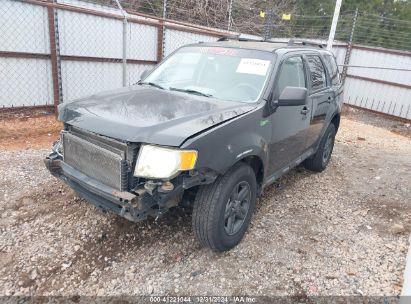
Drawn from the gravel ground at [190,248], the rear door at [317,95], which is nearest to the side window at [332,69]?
the rear door at [317,95]

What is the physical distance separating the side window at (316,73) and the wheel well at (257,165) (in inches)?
64.5

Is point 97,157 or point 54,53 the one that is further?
point 54,53

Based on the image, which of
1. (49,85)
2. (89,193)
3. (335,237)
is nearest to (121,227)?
(89,193)

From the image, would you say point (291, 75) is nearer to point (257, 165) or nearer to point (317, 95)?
point (317, 95)

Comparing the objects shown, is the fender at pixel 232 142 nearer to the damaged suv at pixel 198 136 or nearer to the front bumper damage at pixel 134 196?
the damaged suv at pixel 198 136

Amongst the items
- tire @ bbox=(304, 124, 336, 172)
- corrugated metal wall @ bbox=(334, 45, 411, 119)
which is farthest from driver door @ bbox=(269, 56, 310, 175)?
corrugated metal wall @ bbox=(334, 45, 411, 119)

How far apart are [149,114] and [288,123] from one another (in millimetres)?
1693

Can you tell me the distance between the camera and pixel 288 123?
3.88m

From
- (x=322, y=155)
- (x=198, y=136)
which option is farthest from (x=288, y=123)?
(x=322, y=155)

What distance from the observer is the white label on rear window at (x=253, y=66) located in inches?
145

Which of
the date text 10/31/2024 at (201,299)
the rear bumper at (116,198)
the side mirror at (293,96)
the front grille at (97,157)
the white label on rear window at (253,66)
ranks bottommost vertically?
the date text 10/31/2024 at (201,299)

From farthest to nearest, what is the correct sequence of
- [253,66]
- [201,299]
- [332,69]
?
[332,69], [253,66], [201,299]

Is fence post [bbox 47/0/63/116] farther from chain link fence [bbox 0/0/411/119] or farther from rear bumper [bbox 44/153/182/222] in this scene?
rear bumper [bbox 44/153/182/222]

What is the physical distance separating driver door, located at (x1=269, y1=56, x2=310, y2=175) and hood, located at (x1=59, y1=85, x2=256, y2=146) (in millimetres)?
479
